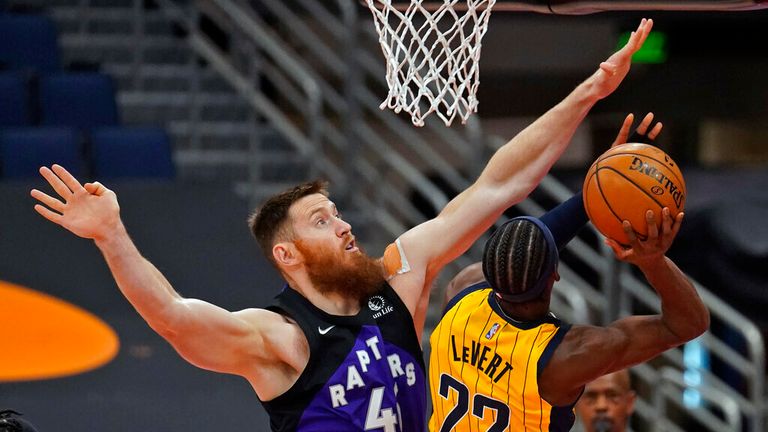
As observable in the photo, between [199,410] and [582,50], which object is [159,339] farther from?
[582,50]

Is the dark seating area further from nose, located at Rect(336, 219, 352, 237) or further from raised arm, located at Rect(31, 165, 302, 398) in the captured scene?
raised arm, located at Rect(31, 165, 302, 398)

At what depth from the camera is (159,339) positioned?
278 inches

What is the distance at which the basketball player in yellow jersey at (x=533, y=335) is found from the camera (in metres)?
3.74

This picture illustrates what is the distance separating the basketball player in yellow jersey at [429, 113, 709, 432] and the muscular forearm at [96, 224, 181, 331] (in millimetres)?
990

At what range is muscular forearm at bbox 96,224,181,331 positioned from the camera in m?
3.41

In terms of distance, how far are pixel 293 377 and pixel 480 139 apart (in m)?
3.98

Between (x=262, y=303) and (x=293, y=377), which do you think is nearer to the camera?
(x=293, y=377)

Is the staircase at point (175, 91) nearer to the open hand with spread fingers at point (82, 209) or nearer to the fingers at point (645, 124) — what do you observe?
the fingers at point (645, 124)

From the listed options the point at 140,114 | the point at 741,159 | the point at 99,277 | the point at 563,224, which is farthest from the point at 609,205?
the point at 741,159

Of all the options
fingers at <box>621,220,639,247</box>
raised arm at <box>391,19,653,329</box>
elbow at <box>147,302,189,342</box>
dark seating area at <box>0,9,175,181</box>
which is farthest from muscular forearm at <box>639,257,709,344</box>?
dark seating area at <box>0,9,175,181</box>

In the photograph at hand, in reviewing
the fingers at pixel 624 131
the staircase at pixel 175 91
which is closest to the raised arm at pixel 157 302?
the fingers at pixel 624 131

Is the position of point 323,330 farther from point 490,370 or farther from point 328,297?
point 490,370

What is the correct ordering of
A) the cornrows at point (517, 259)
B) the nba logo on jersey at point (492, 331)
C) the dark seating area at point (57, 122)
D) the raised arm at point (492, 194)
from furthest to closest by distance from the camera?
the dark seating area at point (57, 122), the nba logo on jersey at point (492, 331), the raised arm at point (492, 194), the cornrows at point (517, 259)

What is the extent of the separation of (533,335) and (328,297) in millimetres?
667
